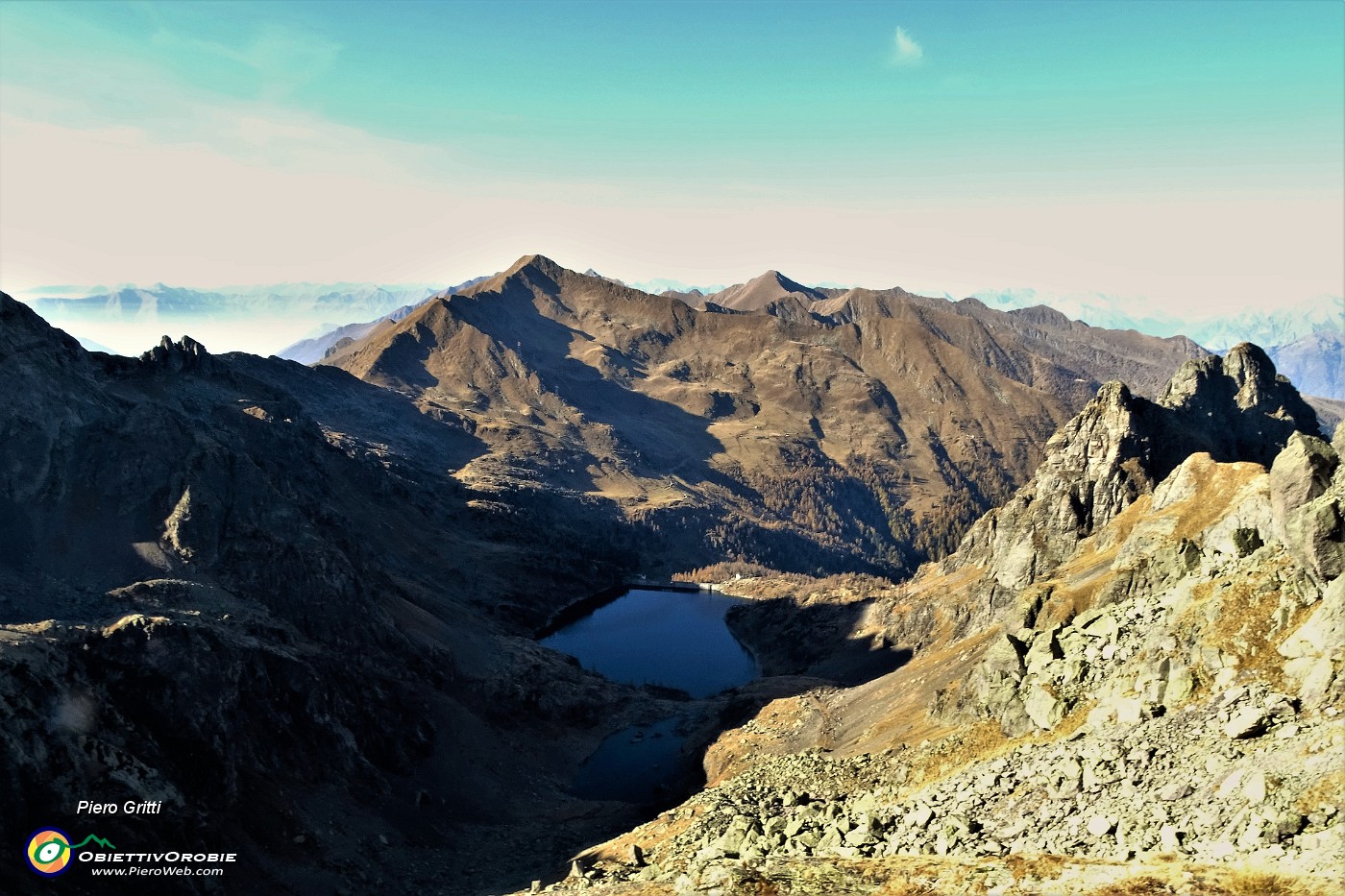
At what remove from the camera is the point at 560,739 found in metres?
138

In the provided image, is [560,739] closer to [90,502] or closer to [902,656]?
[902,656]

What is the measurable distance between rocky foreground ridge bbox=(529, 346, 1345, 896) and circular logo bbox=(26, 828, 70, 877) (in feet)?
119

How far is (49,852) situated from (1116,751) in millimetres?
70223

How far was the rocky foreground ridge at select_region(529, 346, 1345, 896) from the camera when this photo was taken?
38.5 metres

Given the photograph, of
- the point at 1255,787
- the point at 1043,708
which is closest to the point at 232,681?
the point at 1043,708

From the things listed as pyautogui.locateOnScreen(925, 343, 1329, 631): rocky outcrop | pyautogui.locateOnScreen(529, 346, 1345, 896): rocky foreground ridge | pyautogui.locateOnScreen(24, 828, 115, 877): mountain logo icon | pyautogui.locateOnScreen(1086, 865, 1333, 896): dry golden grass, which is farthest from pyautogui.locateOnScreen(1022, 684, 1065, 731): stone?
pyautogui.locateOnScreen(24, 828, 115, 877): mountain logo icon

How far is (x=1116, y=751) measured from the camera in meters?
47.3

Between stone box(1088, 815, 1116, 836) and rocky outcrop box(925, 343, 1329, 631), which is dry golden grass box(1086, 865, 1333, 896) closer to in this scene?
stone box(1088, 815, 1116, 836)

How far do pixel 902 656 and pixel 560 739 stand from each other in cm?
6363

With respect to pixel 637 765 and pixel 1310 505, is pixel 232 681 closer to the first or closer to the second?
pixel 637 765

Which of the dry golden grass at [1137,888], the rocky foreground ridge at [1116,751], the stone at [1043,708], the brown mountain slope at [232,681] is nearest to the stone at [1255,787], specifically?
the rocky foreground ridge at [1116,751]

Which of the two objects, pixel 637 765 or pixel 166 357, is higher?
pixel 166 357

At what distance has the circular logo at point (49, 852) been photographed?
187ft

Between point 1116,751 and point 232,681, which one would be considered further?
point 232,681
